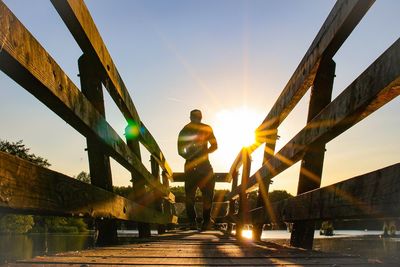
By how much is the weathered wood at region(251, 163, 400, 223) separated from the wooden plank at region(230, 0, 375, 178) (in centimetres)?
101

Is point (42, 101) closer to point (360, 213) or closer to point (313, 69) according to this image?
point (360, 213)

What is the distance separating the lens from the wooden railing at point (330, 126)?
1.96m

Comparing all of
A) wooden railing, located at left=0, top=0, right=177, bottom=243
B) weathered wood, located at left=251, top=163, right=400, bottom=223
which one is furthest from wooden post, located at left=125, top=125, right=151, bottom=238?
weathered wood, located at left=251, top=163, right=400, bottom=223

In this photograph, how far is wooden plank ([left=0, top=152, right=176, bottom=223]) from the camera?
1724mm

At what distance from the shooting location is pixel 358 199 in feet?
7.11

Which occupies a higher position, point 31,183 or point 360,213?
point 31,183

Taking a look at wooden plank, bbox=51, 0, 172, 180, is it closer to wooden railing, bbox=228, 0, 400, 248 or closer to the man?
wooden railing, bbox=228, 0, 400, 248

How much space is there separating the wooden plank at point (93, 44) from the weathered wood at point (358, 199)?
5.95 ft

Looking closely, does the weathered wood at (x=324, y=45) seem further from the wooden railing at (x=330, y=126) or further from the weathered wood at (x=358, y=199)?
the weathered wood at (x=358, y=199)

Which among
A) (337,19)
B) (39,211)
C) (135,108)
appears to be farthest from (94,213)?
(135,108)

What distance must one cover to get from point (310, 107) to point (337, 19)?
93cm

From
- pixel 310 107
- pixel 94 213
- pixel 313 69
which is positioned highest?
pixel 313 69

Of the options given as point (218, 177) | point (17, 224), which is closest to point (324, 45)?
Answer: point (218, 177)

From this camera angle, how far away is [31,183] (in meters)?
1.92
